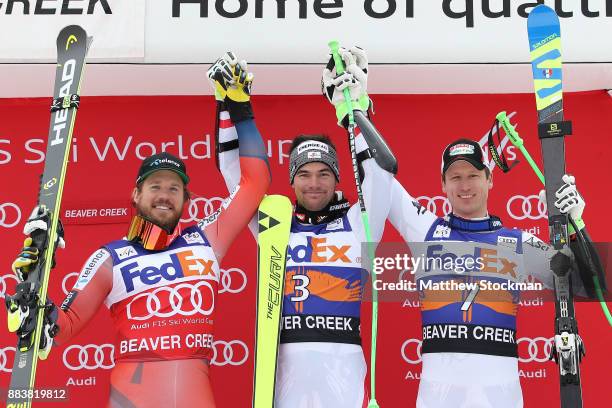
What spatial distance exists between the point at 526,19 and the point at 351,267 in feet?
5.22

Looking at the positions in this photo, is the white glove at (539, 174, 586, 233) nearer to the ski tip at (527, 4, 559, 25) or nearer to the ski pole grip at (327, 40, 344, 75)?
the ski tip at (527, 4, 559, 25)

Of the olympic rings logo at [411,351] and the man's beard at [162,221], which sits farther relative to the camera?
the olympic rings logo at [411,351]

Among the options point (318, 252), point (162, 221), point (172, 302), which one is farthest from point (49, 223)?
point (318, 252)

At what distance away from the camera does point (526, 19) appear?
4.52 m

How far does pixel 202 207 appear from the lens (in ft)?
17.2

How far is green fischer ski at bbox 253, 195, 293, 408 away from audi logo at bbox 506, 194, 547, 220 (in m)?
1.50

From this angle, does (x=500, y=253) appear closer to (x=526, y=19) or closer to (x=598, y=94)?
(x=526, y=19)

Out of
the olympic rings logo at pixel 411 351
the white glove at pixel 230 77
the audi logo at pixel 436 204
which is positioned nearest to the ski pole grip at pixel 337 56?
the white glove at pixel 230 77

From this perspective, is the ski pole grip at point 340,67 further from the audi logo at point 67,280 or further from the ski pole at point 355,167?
the audi logo at point 67,280

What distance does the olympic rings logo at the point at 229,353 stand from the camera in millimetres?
5070

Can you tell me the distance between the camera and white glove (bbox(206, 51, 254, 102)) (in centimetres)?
434

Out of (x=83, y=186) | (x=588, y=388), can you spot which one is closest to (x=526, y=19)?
(x=588, y=388)

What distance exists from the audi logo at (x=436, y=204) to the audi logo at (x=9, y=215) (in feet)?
7.75

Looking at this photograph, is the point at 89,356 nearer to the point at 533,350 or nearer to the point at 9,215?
the point at 9,215
